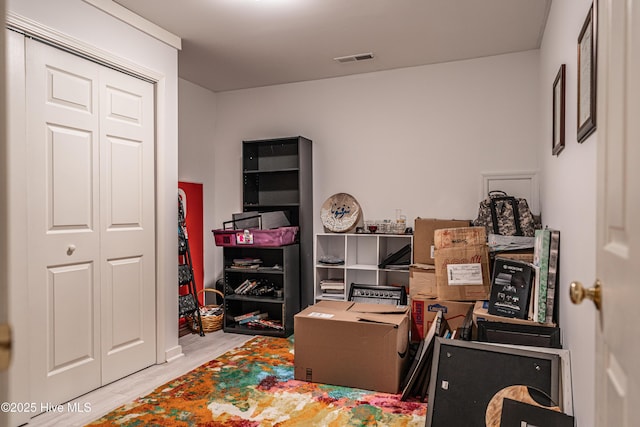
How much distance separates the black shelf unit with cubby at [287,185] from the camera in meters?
4.39

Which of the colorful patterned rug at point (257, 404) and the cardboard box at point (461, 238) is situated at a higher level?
the cardboard box at point (461, 238)

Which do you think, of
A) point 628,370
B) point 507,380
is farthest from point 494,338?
point 628,370

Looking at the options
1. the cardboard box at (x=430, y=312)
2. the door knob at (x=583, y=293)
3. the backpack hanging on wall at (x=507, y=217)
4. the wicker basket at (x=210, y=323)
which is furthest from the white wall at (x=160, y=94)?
the door knob at (x=583, y=293)

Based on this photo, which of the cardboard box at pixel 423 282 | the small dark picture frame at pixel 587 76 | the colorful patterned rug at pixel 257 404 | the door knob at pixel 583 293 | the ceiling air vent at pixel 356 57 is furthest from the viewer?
the ceiling air vent at pixel 356 57

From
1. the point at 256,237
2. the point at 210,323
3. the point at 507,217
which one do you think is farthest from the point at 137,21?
the point at 507,217

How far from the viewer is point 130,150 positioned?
307cm

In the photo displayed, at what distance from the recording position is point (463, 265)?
10.1 ft

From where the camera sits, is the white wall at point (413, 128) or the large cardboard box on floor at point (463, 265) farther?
the white wall at point (413, 128)

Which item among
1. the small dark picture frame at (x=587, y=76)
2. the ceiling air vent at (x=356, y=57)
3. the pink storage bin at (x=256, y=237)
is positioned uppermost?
the ceiling air vent at (x=356, y=57)

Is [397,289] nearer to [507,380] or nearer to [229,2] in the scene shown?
[507,380]

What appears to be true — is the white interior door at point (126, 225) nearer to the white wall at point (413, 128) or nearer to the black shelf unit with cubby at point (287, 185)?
the black shelf unit with cubby at point (287, 185)

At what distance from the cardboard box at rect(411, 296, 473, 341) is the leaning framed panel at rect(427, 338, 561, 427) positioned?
0.90 metres

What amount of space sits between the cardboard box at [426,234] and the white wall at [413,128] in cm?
33

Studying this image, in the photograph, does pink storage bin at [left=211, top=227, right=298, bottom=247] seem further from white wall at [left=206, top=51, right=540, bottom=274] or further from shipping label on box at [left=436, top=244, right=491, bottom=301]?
shipping label on box at [left=436, top=244, right=491, bottom=301]
